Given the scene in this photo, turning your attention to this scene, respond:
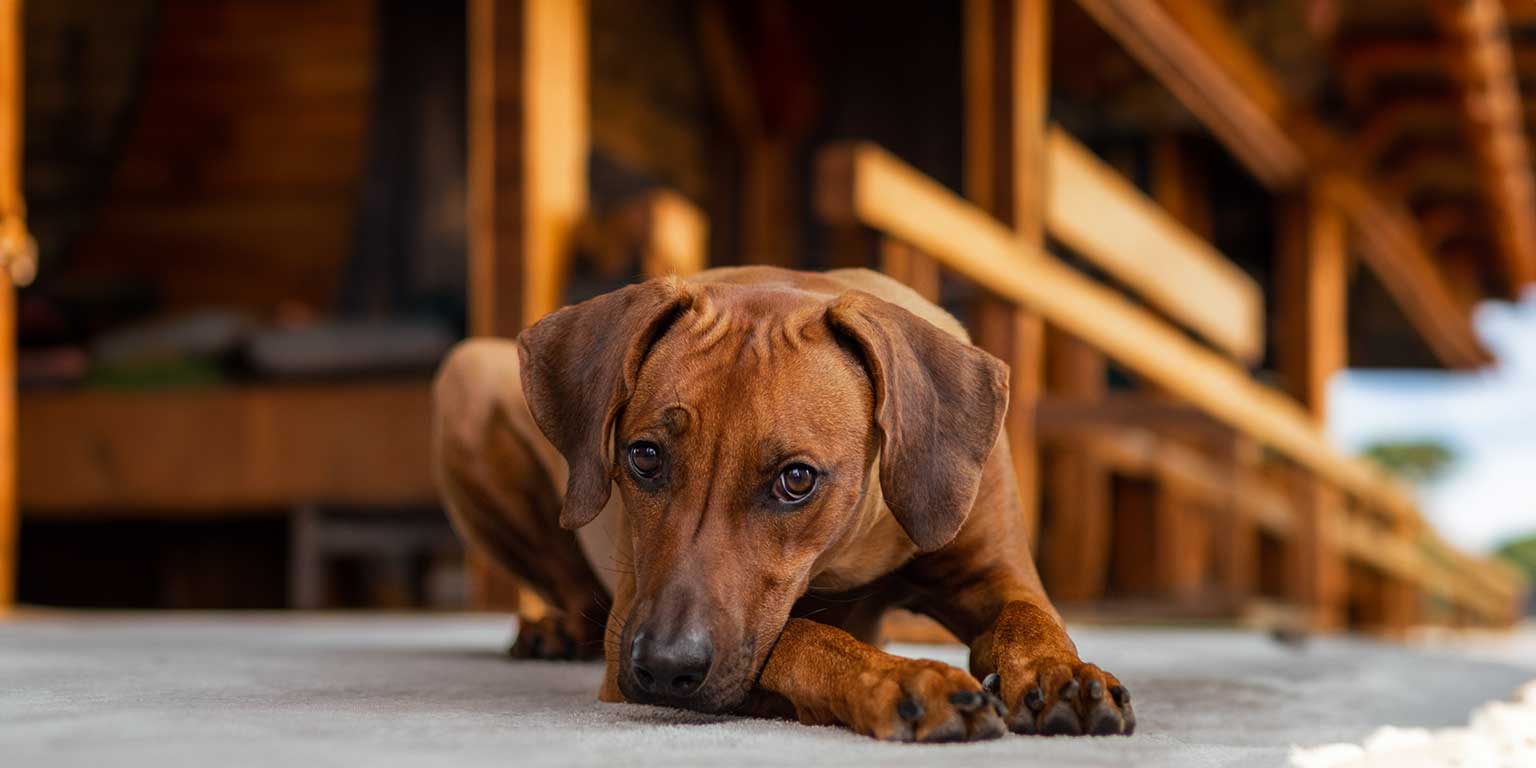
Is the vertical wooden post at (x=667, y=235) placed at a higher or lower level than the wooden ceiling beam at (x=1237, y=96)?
lower

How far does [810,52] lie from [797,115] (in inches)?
12.8

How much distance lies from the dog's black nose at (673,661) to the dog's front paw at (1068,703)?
0.34 m

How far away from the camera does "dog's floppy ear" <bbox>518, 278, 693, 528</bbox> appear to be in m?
2.14

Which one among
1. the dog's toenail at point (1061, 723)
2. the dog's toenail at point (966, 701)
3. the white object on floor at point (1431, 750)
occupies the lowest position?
the white object on floor at point (1431, 750)

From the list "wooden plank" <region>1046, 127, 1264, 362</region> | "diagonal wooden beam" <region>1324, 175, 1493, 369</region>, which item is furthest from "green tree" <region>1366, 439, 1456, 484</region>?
"wooden plank" <region>1046, 127, 1264, 362</region>

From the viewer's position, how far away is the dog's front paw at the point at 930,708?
1.76 metres

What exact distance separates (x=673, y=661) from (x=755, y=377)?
0.37 m

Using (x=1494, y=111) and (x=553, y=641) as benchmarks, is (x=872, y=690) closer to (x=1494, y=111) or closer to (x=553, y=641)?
(x=553, y=641)

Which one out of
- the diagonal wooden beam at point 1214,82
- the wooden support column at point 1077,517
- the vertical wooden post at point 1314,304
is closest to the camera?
the diagonal wooden beam at point 1214,82

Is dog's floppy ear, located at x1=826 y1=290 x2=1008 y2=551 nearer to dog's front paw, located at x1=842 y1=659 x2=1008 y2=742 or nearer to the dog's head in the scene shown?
the dog's head

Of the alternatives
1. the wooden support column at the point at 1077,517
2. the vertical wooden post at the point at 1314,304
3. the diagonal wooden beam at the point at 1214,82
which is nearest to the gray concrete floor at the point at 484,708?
the wooden support column at the point at 1077,517

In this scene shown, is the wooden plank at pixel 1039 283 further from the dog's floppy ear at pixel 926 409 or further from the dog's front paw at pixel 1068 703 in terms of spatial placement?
the dog's front paw at pixel 1068 703

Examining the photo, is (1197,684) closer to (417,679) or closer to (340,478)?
(417,679)

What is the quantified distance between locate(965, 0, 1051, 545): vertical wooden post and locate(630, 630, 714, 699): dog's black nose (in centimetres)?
324
